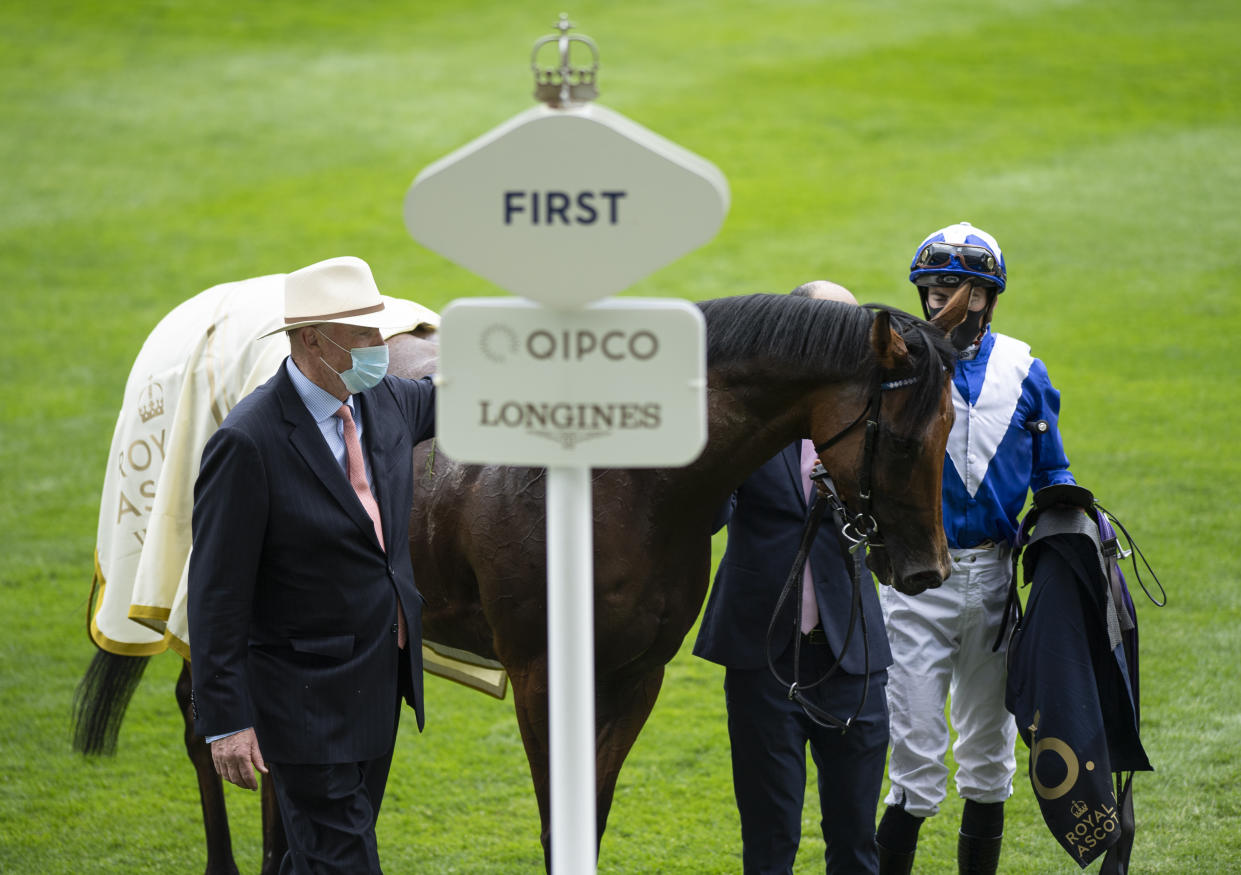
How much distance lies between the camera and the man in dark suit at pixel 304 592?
2.94m

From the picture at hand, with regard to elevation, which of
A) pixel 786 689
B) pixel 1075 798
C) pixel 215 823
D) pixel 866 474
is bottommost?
pixel 215 823

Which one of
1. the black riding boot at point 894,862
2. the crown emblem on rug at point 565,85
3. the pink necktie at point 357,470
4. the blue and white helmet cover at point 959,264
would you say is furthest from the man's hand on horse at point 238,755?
the blue and white helmet cover at point 959,264

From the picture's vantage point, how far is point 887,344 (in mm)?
2967

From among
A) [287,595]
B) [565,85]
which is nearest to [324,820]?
[287,595]

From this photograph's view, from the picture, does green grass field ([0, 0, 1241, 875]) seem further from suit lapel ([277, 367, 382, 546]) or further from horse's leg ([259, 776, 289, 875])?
suit lapel ([277, 367, 382, 546])

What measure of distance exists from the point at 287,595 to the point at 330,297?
2.17 feet

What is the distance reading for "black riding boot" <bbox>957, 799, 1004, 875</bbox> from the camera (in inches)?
157

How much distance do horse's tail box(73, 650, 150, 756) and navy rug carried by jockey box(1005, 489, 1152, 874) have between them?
9.53ft

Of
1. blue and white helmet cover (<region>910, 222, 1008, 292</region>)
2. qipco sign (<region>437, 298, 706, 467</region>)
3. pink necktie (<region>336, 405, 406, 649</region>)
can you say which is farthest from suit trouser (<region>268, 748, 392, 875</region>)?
blue and white helmet cover (<region>910, 222, 1008, 292</region>)

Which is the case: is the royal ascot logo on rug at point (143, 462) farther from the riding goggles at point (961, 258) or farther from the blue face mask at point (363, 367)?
the riding goggles at point (961, 258)

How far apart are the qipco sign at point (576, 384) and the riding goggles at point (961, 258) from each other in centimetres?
211

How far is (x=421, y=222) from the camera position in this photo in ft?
6.04

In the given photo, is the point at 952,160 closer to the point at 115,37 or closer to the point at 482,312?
the point at 115,37

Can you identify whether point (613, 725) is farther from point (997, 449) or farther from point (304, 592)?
point (997, 449)
